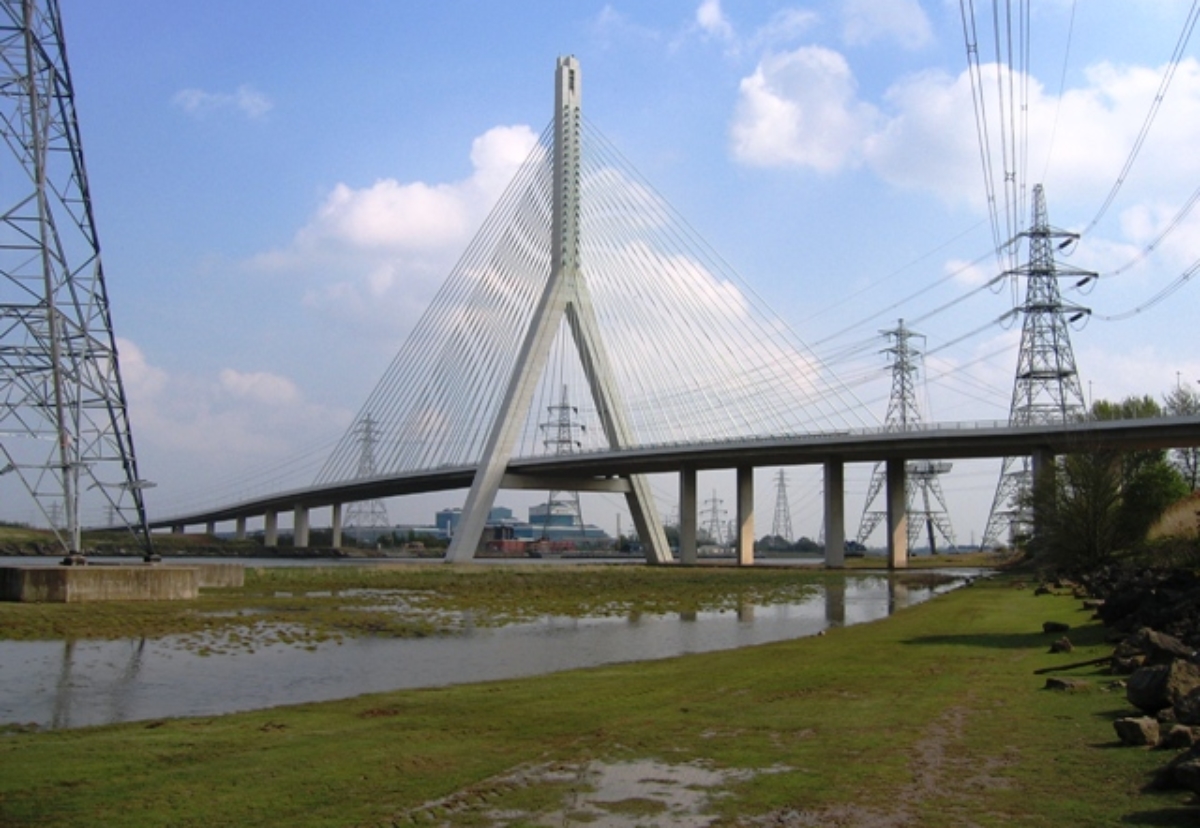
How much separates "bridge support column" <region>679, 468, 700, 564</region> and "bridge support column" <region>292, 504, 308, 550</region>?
49.9 meters

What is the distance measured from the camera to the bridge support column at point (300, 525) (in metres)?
118

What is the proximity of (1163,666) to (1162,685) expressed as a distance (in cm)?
24

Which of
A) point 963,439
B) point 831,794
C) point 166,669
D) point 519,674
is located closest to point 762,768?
point 831,794

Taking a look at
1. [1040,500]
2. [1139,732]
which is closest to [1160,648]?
[1139,732]

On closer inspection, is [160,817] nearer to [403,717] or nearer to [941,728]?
[403,717]

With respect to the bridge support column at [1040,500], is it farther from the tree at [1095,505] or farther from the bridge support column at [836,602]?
the bridge support column at [836,602]

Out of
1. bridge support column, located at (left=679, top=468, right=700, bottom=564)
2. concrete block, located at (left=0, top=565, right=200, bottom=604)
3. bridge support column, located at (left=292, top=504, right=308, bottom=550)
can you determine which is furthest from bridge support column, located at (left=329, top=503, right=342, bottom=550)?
concrete block, located at (left=0, top=565, right=200, bottom=604)

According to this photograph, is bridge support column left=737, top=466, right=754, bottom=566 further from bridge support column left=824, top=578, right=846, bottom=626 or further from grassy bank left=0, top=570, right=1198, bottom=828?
grassy bank left=0, top=570, right=1198, bottom=828

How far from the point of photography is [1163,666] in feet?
32.9

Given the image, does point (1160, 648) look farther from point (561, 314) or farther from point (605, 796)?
point (561, 314)

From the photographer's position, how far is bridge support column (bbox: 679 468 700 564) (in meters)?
82.4

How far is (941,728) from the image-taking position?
35.0ft

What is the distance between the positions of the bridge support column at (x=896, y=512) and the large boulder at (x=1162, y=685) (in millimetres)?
64503

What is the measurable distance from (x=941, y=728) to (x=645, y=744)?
2958 mm
